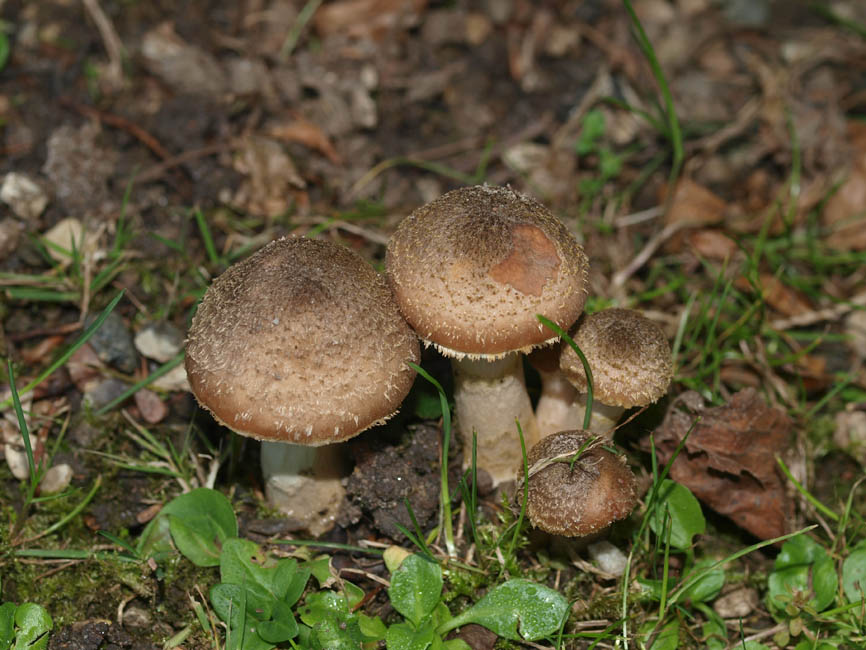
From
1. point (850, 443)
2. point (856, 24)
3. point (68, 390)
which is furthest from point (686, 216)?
point (68, 390)

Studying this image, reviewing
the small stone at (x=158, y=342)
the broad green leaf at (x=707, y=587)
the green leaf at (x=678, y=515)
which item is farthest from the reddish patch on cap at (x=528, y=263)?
the small stone at (x=158, y=342)

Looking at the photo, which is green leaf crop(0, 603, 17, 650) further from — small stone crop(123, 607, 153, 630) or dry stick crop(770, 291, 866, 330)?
dry stick crop(770, 291, 866, 330)

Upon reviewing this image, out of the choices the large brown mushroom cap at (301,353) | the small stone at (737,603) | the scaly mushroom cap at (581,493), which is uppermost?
the large brown mushroom cap at (301,353)

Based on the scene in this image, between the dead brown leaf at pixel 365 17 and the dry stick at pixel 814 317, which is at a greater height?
the dead brown leaf at pixel 365 17

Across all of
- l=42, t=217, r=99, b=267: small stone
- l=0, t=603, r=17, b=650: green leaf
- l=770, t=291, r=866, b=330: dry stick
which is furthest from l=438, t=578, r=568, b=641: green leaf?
l=42, t=217, r=99, b=267: small stone

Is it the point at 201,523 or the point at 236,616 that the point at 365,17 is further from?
the point at 236,616

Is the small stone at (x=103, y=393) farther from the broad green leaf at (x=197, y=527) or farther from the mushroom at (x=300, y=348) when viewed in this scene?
the mushroom at (x=300, y=348)
